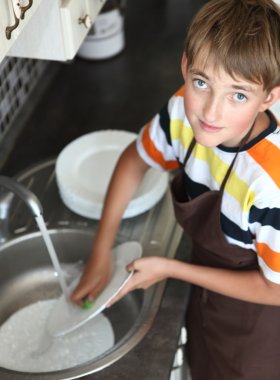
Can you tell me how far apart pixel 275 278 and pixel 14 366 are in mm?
546

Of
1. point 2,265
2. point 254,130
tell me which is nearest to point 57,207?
point 2,265

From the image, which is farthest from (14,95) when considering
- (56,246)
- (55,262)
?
(55,262)

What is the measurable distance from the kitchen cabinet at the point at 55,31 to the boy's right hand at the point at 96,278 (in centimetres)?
41

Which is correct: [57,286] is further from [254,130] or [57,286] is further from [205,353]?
[254,130]

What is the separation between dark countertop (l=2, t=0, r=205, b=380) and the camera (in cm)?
168

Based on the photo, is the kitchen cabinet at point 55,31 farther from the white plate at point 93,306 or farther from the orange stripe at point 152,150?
the white plate at point 93,306

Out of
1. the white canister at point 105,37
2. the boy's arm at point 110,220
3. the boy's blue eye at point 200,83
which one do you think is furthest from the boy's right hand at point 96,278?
the white canister at point 105,37

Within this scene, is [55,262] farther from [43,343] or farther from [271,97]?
[271,97]

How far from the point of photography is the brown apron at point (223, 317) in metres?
1.14

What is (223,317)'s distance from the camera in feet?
4.05

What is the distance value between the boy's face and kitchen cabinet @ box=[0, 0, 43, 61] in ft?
0.83

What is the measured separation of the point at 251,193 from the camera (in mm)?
1023

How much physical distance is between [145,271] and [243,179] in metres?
0.27

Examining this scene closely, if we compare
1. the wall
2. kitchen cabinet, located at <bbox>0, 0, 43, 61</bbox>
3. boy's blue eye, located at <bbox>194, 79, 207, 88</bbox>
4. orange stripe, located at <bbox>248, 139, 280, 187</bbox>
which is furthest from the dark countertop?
kitchen cabinet, located at <bbox>0, 0, 43, 61</bbox>
